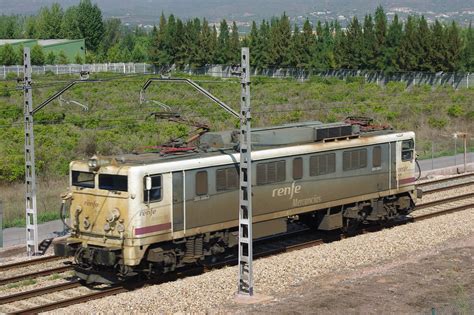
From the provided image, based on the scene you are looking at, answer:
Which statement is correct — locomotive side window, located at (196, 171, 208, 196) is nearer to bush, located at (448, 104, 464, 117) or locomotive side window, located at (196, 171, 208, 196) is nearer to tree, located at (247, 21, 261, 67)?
bush, located at (448, 104, 464, 117)

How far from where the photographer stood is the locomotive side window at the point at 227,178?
21.1 meters

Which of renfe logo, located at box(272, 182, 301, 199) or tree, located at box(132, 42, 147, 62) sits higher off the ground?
tree, located at box(132, 42, 147, 62)

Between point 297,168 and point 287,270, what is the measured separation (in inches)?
128

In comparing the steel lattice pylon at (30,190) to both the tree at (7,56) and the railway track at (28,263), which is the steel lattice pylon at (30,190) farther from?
the tree at (7,56)

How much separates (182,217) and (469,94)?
55144mm

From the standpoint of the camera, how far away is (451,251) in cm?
2277

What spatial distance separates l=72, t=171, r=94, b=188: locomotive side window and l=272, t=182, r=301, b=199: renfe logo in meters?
5.11

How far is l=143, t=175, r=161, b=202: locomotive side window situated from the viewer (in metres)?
19.5

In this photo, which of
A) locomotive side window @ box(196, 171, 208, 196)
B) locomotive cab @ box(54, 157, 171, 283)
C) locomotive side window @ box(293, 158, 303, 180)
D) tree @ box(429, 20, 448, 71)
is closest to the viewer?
locomotive cab @ box(54, 157, 171, 283)

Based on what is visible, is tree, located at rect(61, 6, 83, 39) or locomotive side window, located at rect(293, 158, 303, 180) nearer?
locomotive side window, located at rect(293, 158, 303, 180)

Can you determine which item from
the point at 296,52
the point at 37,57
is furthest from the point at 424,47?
the point at 37,57

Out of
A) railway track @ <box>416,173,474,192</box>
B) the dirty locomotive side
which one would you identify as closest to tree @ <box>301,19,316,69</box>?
railway track @ <box>416,173,474,192</box>

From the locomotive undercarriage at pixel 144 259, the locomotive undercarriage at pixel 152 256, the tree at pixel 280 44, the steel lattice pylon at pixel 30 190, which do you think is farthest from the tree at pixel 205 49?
the locomotive undercarriage at pixel 144 259

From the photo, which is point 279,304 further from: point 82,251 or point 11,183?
point 11,183
